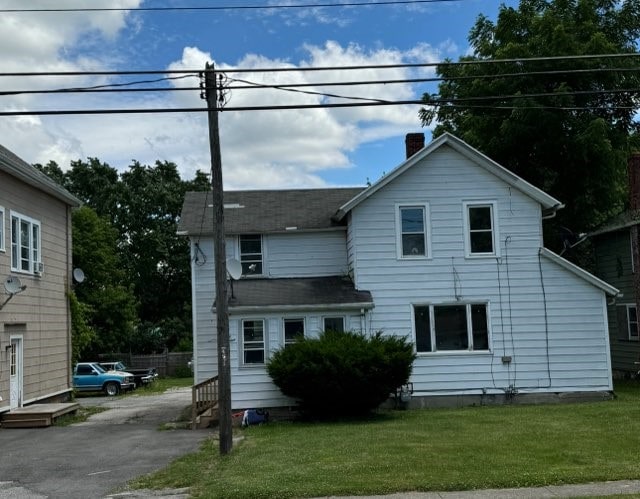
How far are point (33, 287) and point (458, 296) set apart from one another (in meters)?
13.0

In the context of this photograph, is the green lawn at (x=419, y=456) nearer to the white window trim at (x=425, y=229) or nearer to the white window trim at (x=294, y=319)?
the white window trim at (x=294, y=319)

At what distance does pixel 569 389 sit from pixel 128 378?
74.1 feet

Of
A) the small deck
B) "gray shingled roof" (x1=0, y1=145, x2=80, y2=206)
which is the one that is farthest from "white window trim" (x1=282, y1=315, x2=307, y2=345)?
"gray shingled roof" (x1=0, y1=145, x2=80, y2=206)

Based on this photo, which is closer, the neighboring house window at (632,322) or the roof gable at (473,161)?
the roof gable at (473,161)

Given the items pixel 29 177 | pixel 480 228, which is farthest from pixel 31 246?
pixel 480 228

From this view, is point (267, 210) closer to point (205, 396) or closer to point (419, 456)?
point (205, 396)

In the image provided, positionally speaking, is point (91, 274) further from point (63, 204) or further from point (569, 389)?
point (569, 389)

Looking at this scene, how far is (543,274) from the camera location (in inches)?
800

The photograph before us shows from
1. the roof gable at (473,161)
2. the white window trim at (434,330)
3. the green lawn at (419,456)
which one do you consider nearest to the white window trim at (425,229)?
the roof gable at (473,161)

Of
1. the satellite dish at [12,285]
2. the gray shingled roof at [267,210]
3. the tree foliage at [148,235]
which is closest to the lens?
the satellite dish at [12,285]

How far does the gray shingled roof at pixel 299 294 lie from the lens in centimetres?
1948

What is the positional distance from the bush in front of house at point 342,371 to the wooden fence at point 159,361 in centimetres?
2900

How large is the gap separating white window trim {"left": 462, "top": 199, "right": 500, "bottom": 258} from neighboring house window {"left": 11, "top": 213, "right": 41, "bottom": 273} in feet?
43.2

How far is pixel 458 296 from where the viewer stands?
20203mm
